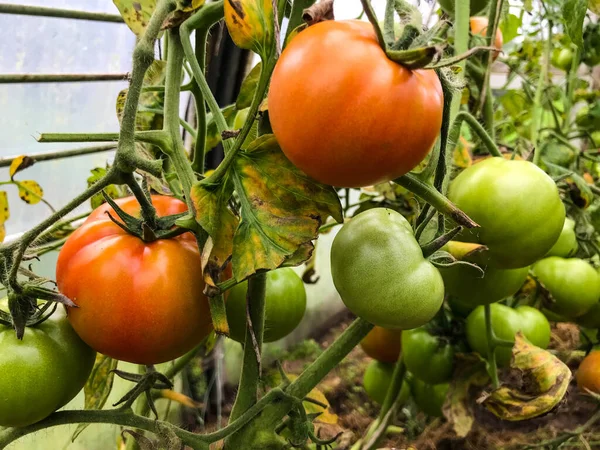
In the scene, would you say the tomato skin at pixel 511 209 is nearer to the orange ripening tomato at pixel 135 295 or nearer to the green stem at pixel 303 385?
the green stem at pixel 303 385

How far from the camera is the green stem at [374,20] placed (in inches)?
10.8

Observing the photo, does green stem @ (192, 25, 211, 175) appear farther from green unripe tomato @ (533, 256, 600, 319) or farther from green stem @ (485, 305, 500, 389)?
green unripe tomato @ (533, 256, 600, 319)

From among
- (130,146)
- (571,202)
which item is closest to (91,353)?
(130,146)

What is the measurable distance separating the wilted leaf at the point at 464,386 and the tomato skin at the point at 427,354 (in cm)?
2

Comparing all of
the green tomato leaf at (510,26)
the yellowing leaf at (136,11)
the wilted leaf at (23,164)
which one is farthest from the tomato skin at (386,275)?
the green tomato leaf at (510,26)

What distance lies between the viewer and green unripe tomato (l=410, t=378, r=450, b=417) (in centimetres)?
91

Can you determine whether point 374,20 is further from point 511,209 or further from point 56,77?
point 56,77

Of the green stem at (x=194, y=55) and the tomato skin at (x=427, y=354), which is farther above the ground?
the green stem at (x=194, y=55)

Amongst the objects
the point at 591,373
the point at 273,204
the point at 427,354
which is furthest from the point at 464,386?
the point at 273,204

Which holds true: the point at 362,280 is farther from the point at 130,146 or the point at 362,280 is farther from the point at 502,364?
the point at 502,364

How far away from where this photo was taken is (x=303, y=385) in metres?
0.50

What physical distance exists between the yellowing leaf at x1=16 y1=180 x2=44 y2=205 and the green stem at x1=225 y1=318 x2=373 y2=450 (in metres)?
0.48

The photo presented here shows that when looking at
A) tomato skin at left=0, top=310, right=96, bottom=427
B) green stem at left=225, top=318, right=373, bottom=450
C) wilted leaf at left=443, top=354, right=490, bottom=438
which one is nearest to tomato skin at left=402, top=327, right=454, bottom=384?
wilted leaf at left=443, top=354, right=490, bottom=438

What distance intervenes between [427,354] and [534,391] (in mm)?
207
